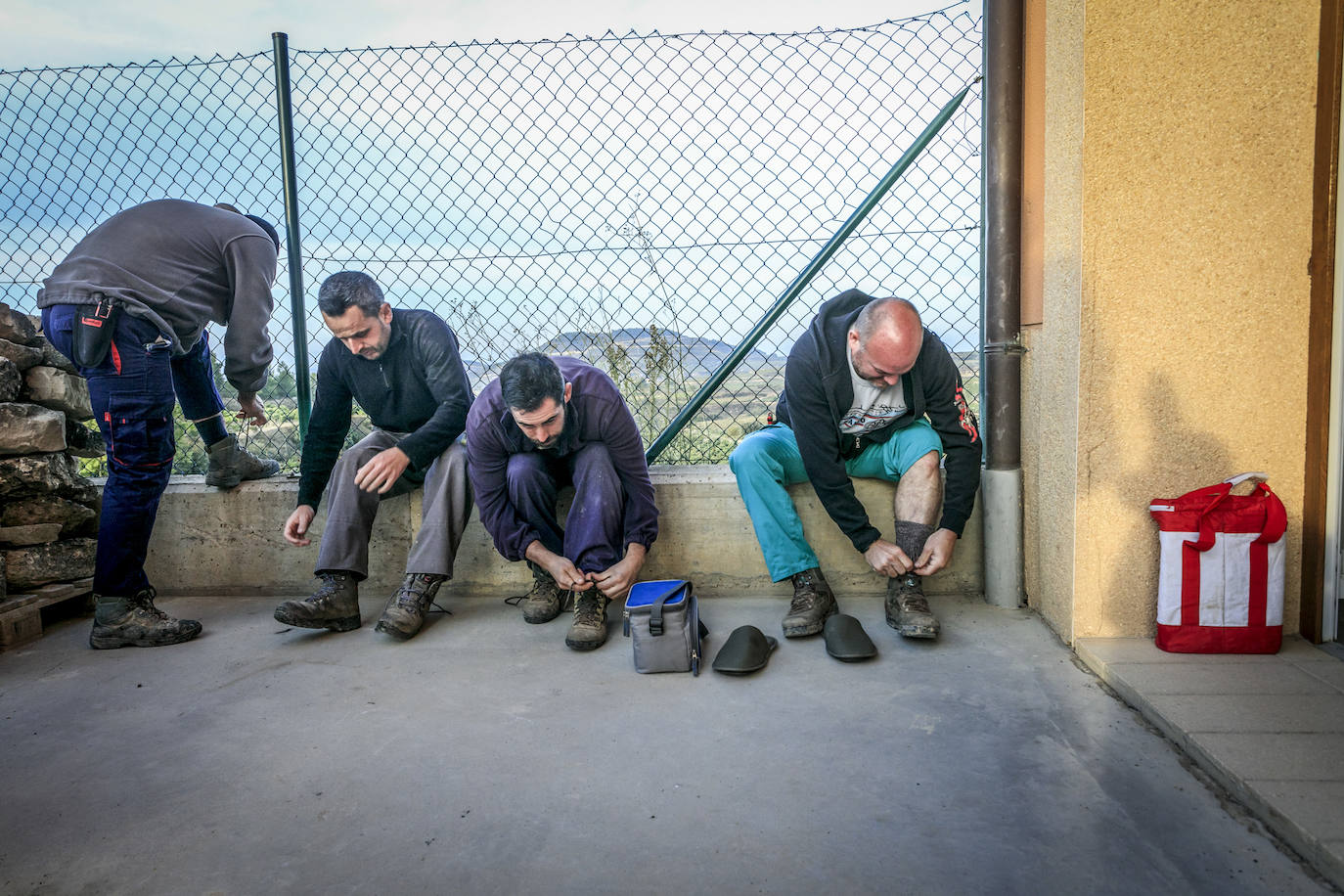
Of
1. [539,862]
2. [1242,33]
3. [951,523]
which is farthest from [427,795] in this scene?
[1242,33]

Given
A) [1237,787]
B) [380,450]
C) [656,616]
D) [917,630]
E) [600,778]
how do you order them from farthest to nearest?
[380,450] → [917,630] → [656,616] → [600,778] → [1237,787]

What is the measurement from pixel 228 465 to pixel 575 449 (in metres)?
1.73

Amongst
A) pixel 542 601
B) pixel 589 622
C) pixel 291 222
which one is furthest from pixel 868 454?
pixel 291 222

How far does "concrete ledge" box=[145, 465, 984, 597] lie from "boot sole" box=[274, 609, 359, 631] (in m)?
0.47

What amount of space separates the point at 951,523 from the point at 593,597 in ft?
4.57

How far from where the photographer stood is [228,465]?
3793 mm

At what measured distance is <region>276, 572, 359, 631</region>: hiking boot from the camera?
10.4ft

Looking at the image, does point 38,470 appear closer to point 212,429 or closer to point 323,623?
point 212,429

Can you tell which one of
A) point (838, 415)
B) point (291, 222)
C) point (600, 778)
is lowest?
point (600, 778)

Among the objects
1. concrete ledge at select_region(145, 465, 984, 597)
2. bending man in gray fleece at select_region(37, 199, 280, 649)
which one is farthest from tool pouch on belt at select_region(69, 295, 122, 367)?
concrete ledge at select_region(145, 465, 984, 597)

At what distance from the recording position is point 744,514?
11.8 feet

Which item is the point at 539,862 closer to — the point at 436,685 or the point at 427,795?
the point at 427,795

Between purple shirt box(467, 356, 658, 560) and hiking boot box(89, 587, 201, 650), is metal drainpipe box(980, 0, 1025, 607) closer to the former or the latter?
purple shirt box(467, 356, 658, 560)

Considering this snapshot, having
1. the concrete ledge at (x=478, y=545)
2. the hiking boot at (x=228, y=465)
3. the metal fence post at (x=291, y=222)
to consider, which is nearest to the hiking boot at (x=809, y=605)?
the concrete ledge at (x=478, y=545)
